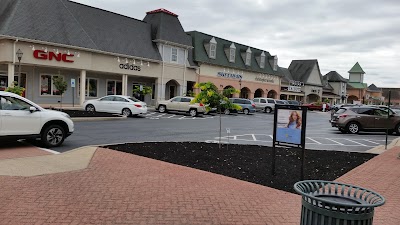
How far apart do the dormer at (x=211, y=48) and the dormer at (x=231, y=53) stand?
123 inches

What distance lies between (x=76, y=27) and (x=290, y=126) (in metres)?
25.6

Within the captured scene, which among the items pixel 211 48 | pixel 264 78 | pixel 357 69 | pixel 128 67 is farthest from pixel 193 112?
pixel 357 69

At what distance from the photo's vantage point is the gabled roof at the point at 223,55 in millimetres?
41750

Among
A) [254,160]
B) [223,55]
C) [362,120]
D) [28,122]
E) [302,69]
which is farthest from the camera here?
[302,69]

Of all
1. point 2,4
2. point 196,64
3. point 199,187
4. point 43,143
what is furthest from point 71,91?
point 199,187

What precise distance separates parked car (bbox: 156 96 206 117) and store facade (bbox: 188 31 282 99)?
35.6ft

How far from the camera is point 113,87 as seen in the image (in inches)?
1374

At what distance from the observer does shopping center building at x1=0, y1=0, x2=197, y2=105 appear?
83.9 feet

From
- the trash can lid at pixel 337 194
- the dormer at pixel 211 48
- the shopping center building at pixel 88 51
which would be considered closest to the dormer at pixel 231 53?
the dormer at pixel 211 48

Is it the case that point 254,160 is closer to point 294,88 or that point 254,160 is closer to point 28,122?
point 28,122

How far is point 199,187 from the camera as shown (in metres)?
6.93

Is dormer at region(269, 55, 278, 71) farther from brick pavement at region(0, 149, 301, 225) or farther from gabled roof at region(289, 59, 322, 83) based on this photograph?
brick pavement at region(0, 149, 301, 225)

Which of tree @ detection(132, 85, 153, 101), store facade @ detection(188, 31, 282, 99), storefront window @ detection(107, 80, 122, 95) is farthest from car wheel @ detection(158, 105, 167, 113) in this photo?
store facade @ detection(188, 31, 282, 99)

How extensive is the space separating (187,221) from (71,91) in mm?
28405
